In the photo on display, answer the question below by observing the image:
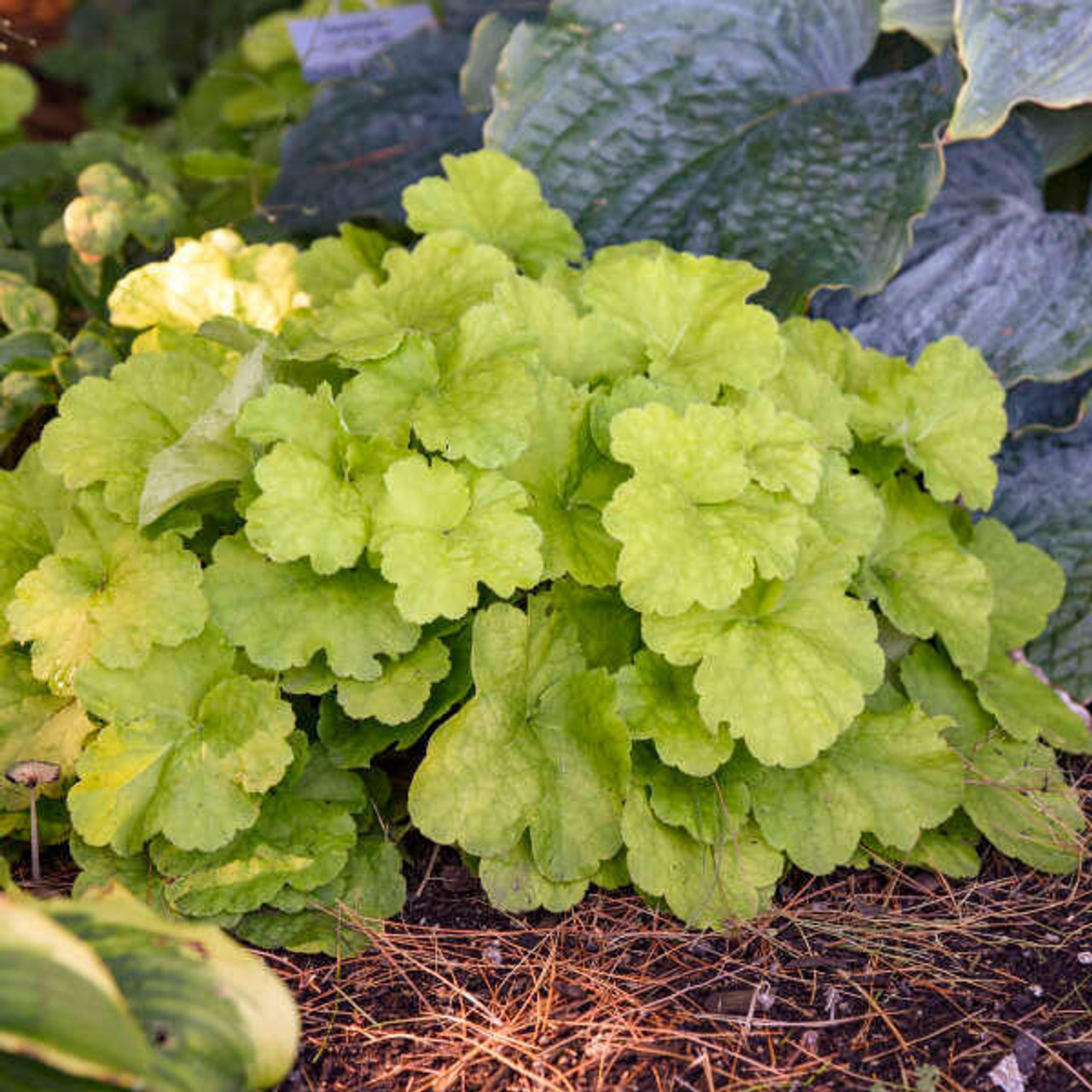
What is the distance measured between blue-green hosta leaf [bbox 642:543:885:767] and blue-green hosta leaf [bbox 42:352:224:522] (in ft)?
1.88

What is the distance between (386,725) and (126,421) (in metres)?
0.45

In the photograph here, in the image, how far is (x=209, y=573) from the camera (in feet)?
4.00

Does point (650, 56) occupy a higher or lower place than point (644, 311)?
higher

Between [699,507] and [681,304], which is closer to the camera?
[699,507]

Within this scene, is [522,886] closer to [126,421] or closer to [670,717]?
[670,717]

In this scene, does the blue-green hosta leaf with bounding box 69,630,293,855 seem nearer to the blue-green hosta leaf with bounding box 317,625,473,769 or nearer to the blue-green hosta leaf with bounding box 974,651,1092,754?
the blue-green hosta leaf with bounding box 317,625,473,769

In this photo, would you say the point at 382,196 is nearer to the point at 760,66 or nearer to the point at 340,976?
the point at 760,66

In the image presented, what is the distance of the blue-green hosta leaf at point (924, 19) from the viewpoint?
1.84m

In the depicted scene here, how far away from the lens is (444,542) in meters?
1.19

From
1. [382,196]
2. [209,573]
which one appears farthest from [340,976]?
[382,196]

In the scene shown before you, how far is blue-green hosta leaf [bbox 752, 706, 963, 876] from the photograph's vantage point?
127 cm

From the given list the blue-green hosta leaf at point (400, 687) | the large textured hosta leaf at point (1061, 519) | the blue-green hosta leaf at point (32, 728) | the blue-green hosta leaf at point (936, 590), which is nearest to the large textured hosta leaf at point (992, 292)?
the large textured hosta leaf at point (1061, 519)

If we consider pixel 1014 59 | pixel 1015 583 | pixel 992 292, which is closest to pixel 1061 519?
pixel 1015 583

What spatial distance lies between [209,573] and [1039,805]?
3.28 feet
